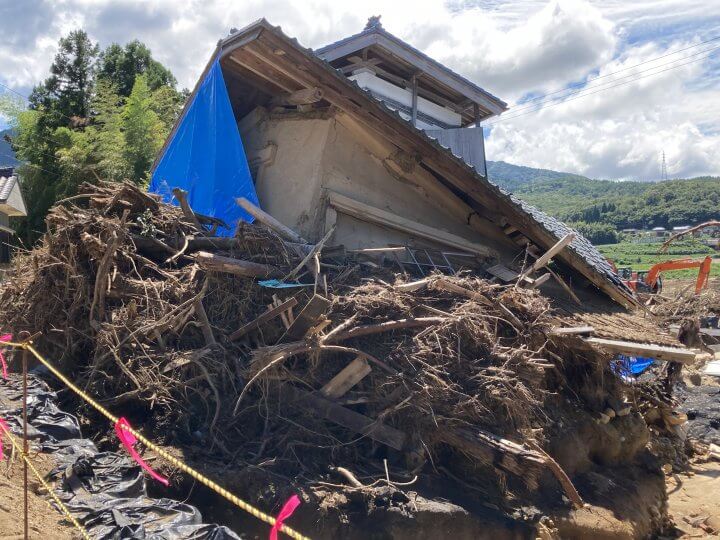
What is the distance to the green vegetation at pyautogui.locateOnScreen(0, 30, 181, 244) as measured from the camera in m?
16.3

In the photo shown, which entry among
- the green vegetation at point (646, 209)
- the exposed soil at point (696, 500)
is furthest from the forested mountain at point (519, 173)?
the exposed soil at point (696, 500)

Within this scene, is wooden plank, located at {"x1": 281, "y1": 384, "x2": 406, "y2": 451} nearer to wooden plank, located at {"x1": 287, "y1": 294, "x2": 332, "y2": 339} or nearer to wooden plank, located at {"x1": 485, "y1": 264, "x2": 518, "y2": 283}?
wooden plank, located at {"x1": 287, "y1": 294, "x2": 332, "y2": 339}

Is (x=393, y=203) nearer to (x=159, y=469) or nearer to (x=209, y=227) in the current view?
(x=209, y=227)

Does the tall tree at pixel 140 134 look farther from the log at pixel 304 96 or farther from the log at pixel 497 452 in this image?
the log at pixel 497 452

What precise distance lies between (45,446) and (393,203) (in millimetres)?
5464

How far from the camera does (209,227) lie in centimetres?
778

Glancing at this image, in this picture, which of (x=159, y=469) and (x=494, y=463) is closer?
(x=159, y=469)

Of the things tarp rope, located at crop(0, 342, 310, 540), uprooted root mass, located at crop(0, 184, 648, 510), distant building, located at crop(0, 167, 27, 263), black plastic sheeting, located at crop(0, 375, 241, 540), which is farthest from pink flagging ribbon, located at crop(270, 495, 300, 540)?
distant building, located at crop(0, 167, 27, 263)

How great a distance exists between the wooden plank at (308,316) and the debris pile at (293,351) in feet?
0.05

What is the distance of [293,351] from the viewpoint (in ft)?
17.8

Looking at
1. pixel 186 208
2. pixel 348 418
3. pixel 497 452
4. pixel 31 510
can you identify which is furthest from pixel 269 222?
pixel 31 510

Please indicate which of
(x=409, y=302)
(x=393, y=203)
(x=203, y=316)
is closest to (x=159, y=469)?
(x=203, y=316)

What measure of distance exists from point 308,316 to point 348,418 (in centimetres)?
107

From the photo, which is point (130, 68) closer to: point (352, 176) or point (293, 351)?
point (352, 176)
